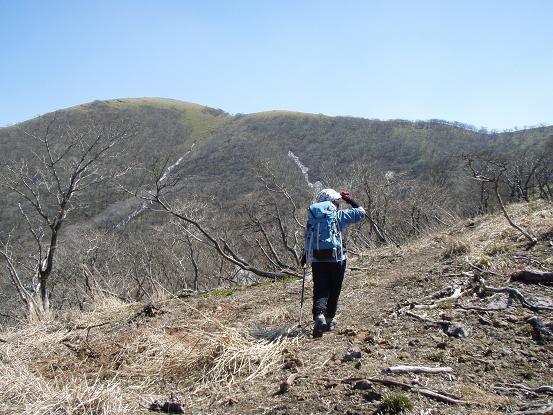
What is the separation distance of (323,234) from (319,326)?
36.1 inches

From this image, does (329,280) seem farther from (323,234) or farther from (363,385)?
(363,385)

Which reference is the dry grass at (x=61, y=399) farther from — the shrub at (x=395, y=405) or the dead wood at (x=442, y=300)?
the dead wood at (x=442, y=300)

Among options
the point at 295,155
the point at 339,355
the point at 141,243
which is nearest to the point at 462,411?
the point at 339,355

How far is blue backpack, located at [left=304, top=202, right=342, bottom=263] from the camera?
187 inches

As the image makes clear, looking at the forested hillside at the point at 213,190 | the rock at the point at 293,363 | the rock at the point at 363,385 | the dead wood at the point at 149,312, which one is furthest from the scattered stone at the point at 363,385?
the forested hillside at the point at 213,190

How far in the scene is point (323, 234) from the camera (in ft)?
15.7

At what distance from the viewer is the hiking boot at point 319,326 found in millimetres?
4426

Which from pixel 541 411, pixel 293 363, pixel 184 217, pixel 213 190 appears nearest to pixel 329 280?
pixel 293 363

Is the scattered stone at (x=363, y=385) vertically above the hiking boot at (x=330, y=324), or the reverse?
the scattered stone at (x=363, y=385)

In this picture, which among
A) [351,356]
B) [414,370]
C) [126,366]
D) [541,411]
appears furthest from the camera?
[126,366]

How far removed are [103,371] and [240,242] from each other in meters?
32.8

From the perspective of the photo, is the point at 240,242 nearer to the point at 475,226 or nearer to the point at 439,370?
the point at 475,226

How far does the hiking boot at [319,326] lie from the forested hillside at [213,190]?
3.78 metres

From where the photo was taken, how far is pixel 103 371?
419 centimetres
